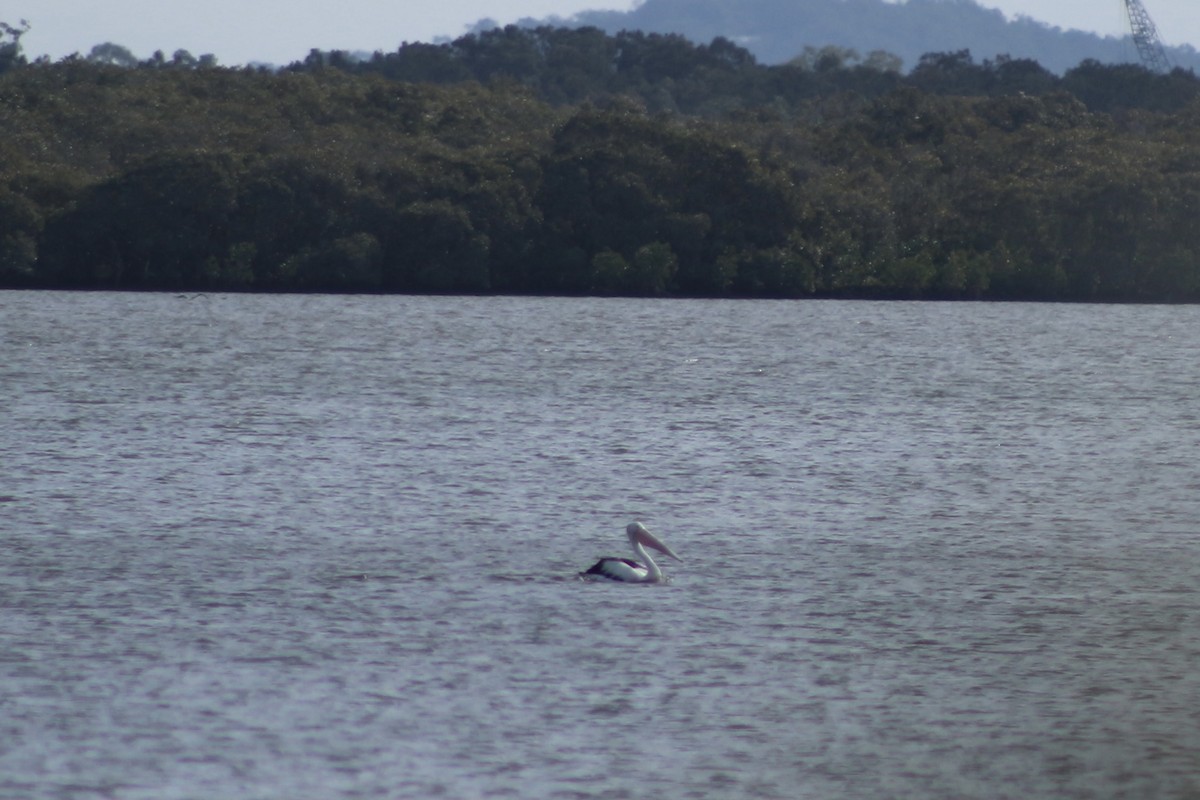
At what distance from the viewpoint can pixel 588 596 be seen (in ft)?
48.7

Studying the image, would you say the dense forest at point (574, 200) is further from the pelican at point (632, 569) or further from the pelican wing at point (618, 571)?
the pelican wing at point (618, 571)

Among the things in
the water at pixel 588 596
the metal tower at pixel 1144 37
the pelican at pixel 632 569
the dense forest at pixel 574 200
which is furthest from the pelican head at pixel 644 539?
the metal tower at pixel 1144 37

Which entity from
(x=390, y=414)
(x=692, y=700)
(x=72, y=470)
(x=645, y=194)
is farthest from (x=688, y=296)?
(x=692, y=700)

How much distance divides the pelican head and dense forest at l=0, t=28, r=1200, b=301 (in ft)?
158

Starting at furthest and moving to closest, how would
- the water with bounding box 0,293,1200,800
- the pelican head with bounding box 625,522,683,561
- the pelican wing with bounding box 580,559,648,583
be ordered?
the pelican head with bounding box 625,522,683,561 < the pelican wing with bounding box 580,559,648,583 < the water with bounding box 0,293,1200,800

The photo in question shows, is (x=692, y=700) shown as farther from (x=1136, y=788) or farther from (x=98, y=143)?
(x=98, y=143)

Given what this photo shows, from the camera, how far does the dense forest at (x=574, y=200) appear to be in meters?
63.2

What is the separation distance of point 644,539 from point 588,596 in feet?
4.28

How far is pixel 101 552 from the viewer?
16.3m

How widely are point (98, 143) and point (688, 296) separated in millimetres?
22688

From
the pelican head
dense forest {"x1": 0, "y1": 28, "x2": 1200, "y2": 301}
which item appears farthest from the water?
dense forest {"x1": 0, "y1": 28, "x2": 1200, "y2": 301}

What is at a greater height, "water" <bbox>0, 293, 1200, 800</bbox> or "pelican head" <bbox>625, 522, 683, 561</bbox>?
"pelican head" <bbox>625, 522, 683, 561</bbox>

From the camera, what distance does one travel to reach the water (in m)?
10.6

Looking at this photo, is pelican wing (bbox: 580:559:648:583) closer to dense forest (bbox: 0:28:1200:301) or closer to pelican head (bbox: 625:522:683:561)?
pelican head (bbox: 625:522:683:561)
